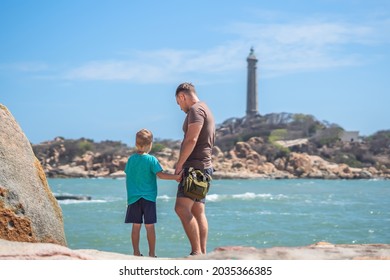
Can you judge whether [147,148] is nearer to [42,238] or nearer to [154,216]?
[154,216]

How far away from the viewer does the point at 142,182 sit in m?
5.38

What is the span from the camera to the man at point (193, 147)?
4969 millimetres

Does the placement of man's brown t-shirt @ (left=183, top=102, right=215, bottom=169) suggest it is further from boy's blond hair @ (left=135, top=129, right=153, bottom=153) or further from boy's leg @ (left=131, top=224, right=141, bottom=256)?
boy's leg @ (left=131, top=224, right=141, bottom=256)

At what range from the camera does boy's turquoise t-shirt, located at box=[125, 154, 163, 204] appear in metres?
5.33

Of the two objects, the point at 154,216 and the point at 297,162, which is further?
the point at 297,162

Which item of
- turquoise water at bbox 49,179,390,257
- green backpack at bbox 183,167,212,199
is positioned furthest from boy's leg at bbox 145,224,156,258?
turquoise water at bbox 49,179,390,257

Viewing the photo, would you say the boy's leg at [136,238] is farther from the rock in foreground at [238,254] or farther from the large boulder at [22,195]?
the rock in foreground at [238,254]

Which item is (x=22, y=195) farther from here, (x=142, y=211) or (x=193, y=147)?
(x=193, y=147)

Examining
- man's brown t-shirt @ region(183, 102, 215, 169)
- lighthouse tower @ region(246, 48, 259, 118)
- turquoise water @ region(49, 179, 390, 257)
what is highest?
lighthouse tower @ region(246, 48, 259, 118)

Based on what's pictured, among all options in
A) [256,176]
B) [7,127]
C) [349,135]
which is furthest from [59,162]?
[7,127]

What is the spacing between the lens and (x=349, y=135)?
292 ft

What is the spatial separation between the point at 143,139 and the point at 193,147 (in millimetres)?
560

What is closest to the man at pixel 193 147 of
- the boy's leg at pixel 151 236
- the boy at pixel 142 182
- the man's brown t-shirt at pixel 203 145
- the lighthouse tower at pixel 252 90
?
the man's brown t-shirt at pixel 203 145
